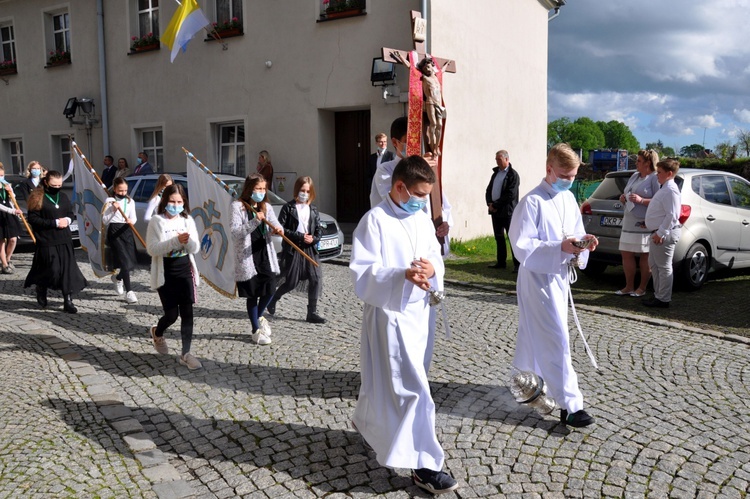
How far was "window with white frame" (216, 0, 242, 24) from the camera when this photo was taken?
622 inches

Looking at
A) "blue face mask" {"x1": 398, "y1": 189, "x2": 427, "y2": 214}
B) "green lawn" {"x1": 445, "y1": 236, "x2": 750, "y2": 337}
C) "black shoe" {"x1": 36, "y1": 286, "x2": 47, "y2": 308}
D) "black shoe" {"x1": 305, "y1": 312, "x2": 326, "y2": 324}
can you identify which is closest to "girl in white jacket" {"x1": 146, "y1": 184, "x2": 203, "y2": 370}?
"black shoe" {"x1": 305, "y1": 312, "x2": 326, "y2": 324}

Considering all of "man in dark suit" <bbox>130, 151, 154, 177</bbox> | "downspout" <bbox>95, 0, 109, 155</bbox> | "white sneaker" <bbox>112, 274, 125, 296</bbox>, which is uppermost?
"downspout" <bbox>95, 0, 109, 155</bbox>

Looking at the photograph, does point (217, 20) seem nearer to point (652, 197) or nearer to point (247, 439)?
point (652, 197)

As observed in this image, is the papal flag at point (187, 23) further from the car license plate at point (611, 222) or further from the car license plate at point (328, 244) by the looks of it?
the car license plate at point (611, 222)

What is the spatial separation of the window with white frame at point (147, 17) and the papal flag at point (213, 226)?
39.2ft

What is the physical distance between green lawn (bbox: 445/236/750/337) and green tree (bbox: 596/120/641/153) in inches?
4884

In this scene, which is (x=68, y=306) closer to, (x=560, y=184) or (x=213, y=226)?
(x=213, y=226)

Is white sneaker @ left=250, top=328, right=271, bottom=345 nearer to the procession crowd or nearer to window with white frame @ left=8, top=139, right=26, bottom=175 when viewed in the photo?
the procession crowd

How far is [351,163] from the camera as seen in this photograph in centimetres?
1506

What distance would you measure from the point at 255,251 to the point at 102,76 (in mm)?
14278

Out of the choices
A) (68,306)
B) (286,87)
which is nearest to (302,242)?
(68,306)

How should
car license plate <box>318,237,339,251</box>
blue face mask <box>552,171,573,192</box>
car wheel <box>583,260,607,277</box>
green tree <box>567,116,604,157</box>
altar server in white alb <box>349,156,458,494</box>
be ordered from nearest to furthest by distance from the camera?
1. altar server in white alb <box>349,156,458,494</box>
2. blue face mask <box>552,171,573,192</box>
3. car wheel <box>583,260,607,277</box>
4. car license plate <box>318,237,339,251</box>
5. green tree <box>567,116,604,157</box>

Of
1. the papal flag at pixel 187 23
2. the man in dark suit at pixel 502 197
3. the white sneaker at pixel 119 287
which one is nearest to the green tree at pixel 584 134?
the papal flag at pixel 187 23

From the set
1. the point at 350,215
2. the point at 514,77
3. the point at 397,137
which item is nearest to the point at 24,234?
the point at 350,215
